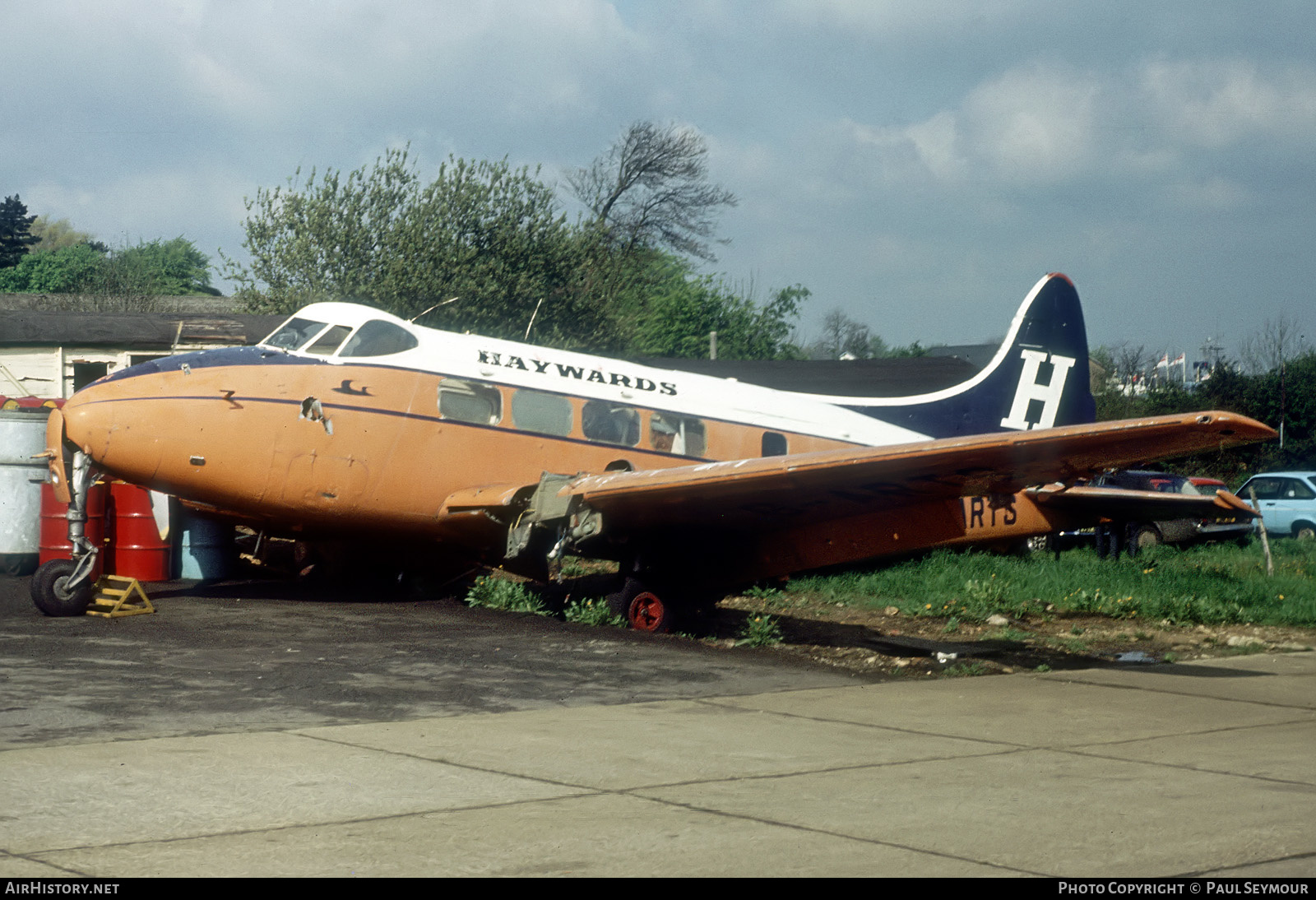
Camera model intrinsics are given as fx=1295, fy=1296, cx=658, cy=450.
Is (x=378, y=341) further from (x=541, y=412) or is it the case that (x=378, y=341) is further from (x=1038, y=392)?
(x=1038, y=392)

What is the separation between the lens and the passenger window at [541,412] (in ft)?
42.3

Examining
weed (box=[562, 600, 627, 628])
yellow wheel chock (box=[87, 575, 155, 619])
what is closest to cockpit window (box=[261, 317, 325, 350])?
yellow wheel chock (box=[87, 575, 155, 619])

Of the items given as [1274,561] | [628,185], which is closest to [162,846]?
[1274,561]

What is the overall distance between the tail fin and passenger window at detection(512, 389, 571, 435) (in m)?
4.47

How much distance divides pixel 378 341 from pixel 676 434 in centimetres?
324

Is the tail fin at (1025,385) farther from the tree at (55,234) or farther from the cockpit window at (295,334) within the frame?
the tree at (55,234)

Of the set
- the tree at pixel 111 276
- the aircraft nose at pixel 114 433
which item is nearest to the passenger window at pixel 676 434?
the aircraft nose at pixel 114 433

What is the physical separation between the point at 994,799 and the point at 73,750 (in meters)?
4.43

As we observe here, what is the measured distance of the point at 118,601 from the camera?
11.9 metres

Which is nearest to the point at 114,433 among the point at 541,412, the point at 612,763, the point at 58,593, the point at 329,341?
the point at 58,593

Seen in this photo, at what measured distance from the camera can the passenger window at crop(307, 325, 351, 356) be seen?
12.4 meters

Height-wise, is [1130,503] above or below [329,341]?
below

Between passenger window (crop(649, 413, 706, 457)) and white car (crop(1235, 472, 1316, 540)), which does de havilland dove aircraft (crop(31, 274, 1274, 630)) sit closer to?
passenger window (crop(649, 413, 706, 457))

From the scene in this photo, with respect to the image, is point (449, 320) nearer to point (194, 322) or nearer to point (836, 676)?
point (194, 322)
